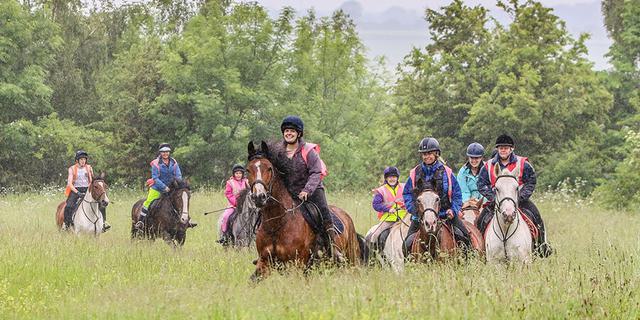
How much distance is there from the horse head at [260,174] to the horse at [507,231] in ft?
10.6

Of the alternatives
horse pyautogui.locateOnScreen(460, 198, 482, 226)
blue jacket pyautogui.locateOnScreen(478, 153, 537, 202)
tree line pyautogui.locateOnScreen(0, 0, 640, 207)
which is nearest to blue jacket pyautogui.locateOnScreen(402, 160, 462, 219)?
blue jacket pyautogui.locateOnScreen(478, 153, 537, 202)

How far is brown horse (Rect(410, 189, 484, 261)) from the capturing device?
34.2 feet

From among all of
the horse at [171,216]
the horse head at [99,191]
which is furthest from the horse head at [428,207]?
the horse head at [99,191]

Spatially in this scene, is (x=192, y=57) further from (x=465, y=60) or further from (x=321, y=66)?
(x=465, y=60)

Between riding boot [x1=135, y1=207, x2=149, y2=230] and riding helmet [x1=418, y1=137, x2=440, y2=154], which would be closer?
riding helmet [x1=418, y1=137, x2=440, y2=154]

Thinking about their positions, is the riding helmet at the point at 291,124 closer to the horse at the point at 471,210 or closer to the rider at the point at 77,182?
the horse at the point at 471,210

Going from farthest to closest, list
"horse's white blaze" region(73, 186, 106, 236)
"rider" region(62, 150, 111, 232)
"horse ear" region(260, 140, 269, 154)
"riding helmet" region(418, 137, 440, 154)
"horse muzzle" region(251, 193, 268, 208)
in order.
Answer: "rider" region(62, 150, 111, 232) → "horse's white blaze" region(73, 186, 106, 236) → "riding helmet" region(418, 137, 440, 154) → "horse ear" region(260, 140, 269, 154) → "horse muzzle" region(251, 193, 268, 208)

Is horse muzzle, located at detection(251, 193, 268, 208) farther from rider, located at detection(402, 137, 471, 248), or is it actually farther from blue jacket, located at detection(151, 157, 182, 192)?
blue jacket, located at detection(151, 157, 182, 192)

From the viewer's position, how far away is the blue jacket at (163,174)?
16.9 m

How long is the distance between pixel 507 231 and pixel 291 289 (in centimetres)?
409

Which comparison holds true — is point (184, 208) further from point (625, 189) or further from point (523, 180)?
point (625, 189)

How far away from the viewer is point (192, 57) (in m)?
39.2

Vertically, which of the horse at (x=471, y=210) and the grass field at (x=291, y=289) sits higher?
the horse at (x=471, y=210)

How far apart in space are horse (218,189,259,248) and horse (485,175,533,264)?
4.89 metres
